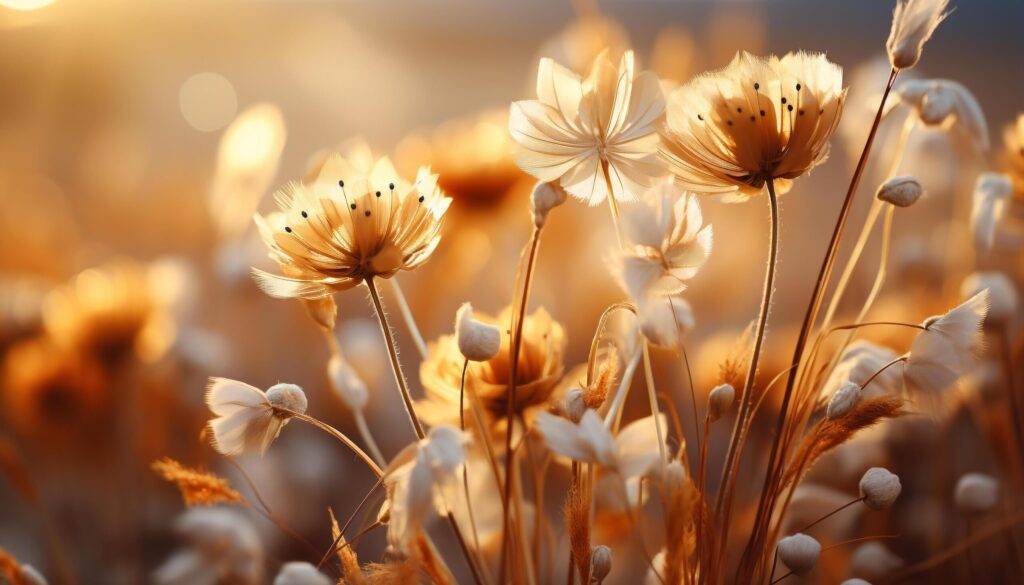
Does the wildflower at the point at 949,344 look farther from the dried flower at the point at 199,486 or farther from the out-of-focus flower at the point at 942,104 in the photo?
the dried flower at the point at 199,486

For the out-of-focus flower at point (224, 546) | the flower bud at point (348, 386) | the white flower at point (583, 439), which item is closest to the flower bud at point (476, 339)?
the white flower at point (583, 439)

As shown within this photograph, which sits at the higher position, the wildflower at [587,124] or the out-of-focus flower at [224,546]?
the wildflower at [587,124]

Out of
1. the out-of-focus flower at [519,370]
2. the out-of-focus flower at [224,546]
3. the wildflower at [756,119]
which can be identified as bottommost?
the out-of-focus flower at [224,546]

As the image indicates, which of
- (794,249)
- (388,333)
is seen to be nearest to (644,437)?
(388,333)

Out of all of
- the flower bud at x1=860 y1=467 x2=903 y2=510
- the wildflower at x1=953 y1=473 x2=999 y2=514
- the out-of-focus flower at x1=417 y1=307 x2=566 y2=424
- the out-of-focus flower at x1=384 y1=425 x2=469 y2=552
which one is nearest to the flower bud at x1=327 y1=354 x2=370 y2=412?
the out-of-focus flower at x1=417 y1=307 x2=566 y2=424

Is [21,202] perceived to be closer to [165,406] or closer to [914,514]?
[165,406]

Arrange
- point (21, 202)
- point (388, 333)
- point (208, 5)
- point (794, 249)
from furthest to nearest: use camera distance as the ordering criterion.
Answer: point (208, 5) < point (794, 249) < point (21, 202) < point (388, 333)

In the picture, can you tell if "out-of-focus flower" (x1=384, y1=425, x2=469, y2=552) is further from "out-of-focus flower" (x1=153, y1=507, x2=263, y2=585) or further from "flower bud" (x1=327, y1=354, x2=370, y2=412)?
"out-of-focus flower" (x1=153, y1=507, x2=263, y2=585)
